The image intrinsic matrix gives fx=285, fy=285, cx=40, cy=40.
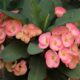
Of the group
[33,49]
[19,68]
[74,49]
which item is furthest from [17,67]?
[74,49]

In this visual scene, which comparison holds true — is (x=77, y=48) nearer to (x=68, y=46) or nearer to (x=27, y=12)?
(x=68, y=46)

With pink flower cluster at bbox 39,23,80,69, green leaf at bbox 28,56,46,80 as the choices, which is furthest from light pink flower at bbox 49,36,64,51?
green leaf at bbox 28,56,46,80

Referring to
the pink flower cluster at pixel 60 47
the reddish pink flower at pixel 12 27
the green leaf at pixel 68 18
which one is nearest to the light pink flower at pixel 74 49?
the pink flower cluster at pixel 60 47

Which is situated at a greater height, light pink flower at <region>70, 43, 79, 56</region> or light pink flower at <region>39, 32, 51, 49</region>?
light pink flower at <region>39, 32, 51, 49</region>

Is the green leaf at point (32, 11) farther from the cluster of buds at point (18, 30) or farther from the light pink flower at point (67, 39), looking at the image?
the light pink flower at point (67, 39)

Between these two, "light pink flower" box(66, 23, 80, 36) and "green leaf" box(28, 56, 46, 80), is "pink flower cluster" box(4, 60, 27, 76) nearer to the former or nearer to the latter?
"green leaf" box(28, 56, 46, 80)

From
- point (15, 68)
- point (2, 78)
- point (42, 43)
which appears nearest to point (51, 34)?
point (42, 43)

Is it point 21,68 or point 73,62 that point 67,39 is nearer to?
point 73,62
